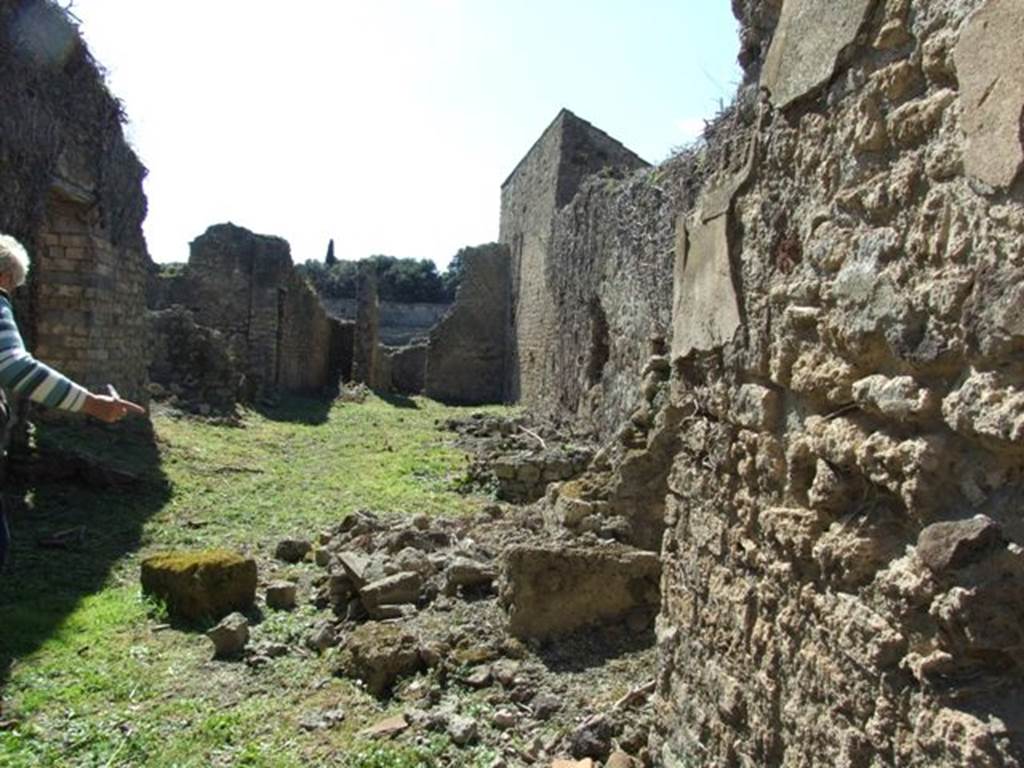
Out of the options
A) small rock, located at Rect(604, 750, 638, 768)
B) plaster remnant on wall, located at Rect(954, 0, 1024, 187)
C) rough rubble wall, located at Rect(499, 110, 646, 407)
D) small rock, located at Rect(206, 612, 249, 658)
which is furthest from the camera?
rough rubble wall, located at Rect(499, 110, 646, 407)

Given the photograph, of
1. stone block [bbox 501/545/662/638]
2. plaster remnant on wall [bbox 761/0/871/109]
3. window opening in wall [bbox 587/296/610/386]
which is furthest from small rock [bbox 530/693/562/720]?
window opening in wall [bbox 587/296/610/386]

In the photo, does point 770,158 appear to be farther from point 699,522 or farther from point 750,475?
point 699,522

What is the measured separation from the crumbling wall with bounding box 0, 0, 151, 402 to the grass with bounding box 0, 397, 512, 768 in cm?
104

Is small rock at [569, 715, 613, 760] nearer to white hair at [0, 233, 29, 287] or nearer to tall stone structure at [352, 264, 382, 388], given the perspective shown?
white hair at [0, 233, 29, 287]

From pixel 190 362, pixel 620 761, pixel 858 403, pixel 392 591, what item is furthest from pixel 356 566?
pixel 190 362

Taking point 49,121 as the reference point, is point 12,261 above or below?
below

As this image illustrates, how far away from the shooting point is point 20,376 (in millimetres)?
3605

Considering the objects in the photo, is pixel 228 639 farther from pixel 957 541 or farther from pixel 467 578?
pixel 957 541

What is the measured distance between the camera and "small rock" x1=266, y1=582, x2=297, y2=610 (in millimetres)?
5227

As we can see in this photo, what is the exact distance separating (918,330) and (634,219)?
808cm

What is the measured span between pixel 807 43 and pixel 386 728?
291cm

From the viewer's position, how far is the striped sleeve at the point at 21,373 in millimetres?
3582

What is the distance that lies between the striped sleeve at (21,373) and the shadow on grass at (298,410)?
11.2 meters

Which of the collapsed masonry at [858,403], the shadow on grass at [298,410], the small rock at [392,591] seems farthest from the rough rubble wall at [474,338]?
the collapsed masonry at [858,403]
